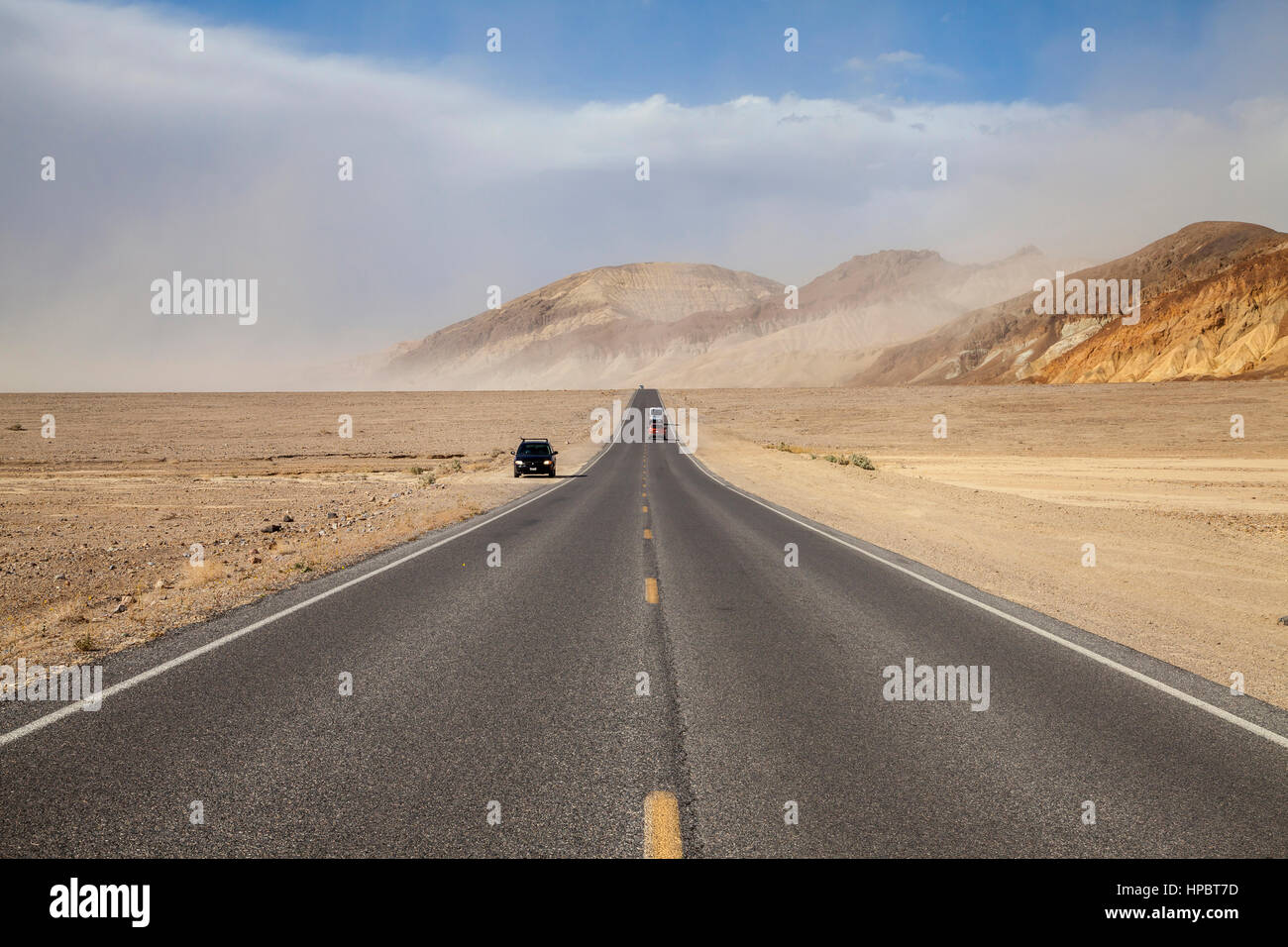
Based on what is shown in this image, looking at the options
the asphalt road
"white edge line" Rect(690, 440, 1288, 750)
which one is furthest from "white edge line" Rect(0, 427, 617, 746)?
"white edge line" Rect(690, 440, 1288, 750)

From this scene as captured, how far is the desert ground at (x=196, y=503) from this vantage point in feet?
33.0

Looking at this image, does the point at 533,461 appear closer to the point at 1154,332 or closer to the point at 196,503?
the point at 196,503

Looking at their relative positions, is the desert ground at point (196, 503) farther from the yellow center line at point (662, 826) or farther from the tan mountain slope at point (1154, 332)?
the tan mountain slope at point (1154, 332)

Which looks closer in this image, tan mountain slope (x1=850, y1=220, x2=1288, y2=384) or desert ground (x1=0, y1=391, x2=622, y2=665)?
desert ground (x1=0, y1=391, x2=622, y2=665)

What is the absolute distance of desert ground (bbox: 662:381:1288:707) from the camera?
33.0 ft

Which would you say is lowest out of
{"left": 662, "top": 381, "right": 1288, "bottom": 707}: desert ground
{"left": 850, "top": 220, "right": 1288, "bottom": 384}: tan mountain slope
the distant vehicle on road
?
{"left": 662, "top": 381, "right": 1288, "bottom": 707}: desert ground

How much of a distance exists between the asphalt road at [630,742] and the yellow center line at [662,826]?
2 centimetres

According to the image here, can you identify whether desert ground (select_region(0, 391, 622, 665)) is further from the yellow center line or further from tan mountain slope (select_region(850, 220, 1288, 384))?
tan mountain slope (select_region(850, 220, 1288, 384))

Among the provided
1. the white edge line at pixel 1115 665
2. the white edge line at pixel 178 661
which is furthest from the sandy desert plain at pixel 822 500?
the white edge line at pixel 178 661

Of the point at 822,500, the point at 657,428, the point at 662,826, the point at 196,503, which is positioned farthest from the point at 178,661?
the point at 657,428

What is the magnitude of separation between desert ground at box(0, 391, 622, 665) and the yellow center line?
6.09m

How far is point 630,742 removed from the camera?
5.27m
